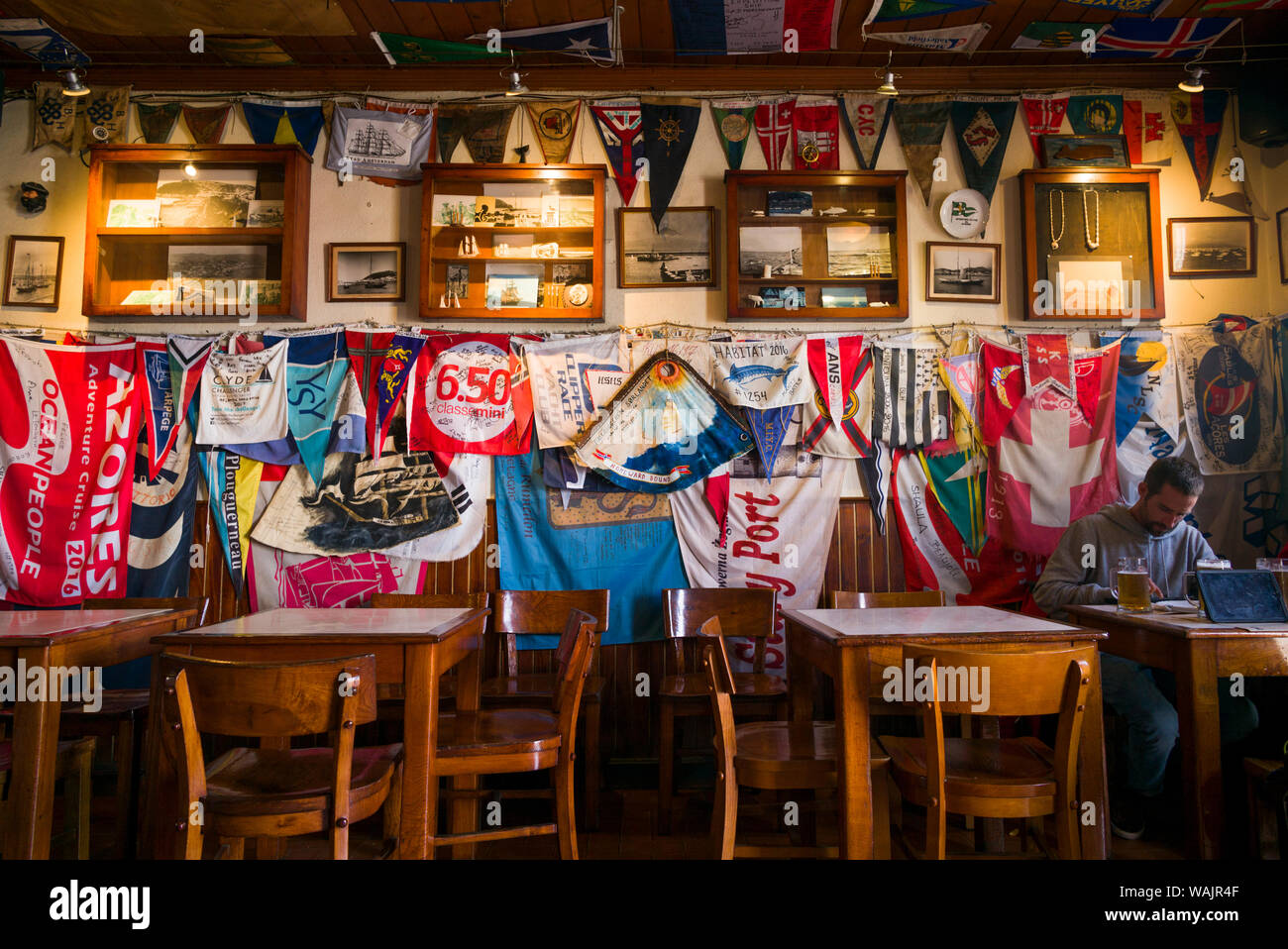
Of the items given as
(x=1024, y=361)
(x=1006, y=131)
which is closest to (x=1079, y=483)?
(x=1024, y=361)

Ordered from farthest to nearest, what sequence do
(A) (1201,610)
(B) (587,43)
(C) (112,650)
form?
(B) (587,43) → (A) (1201,610) → (C) (112,650)

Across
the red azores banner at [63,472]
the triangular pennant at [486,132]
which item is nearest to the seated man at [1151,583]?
the triangular pennant at [486,132]

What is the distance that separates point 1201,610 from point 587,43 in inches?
140

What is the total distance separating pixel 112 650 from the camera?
8.18 feet

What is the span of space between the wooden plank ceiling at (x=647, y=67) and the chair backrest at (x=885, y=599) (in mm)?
2663

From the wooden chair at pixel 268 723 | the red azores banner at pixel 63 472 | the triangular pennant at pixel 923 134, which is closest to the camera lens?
the wooden chair at pixel 268 723

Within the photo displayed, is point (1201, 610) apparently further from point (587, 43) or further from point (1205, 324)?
point (587, 43)

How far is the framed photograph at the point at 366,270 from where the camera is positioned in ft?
13.2

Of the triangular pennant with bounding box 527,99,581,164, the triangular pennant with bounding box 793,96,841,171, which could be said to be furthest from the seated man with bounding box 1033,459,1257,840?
the triangular pennant with bounding box 527,99,581,164

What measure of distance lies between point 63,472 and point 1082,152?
5365 mm

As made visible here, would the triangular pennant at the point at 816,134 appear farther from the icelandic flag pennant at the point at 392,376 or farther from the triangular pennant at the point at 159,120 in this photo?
the triangular pennant at the point at 159,120

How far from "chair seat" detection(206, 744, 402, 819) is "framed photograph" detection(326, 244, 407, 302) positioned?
2438 millimetres

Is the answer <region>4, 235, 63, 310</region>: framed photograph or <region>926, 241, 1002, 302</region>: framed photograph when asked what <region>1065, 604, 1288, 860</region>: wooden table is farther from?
<region>4, 235, 63, 310</region>: framed photograph

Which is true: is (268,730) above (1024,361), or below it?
below
